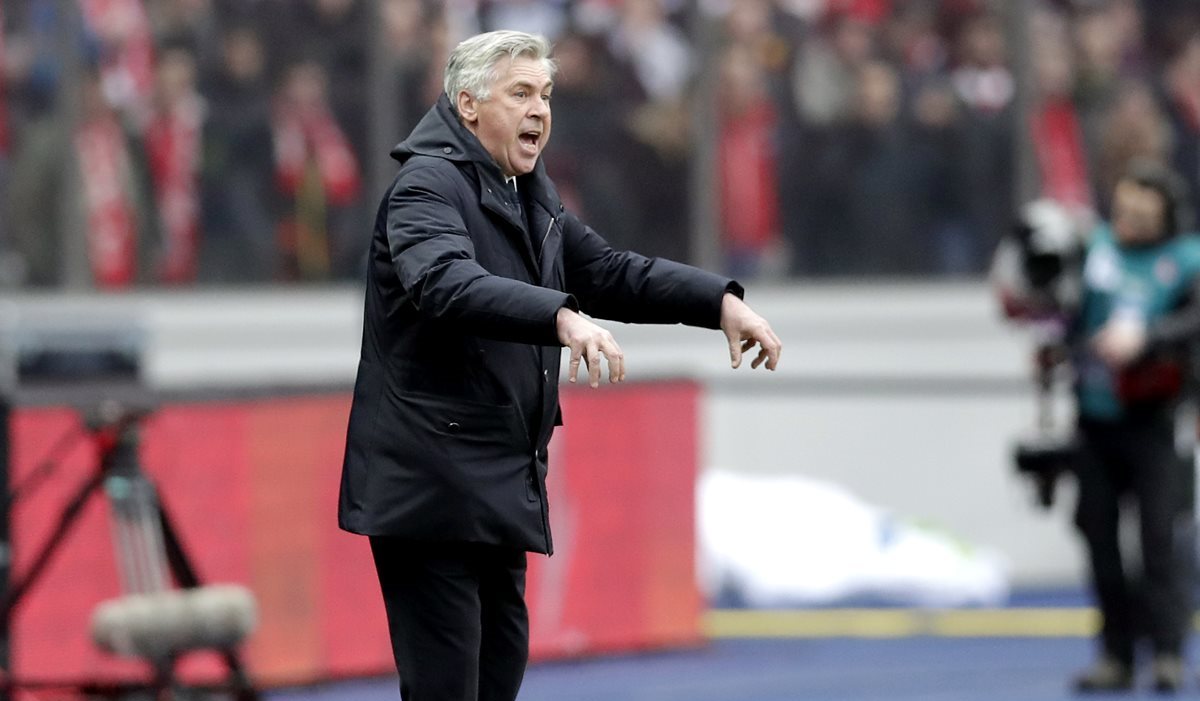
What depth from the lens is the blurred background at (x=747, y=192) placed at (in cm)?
1328

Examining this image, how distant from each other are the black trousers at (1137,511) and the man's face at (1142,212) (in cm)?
73

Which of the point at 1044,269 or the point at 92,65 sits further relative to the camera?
the point at 92,65

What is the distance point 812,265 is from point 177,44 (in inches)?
164

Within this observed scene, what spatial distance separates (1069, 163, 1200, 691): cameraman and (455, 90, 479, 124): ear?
487cm

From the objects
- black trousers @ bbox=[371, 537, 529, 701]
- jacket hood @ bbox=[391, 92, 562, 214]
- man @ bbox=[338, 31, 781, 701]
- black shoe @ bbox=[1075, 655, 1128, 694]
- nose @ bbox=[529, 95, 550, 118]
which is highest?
nose @ bbox=[529, 95, 550, 118]

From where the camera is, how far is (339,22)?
14344mm

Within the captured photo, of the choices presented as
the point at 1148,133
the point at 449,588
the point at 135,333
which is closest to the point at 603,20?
the point at 1148,133

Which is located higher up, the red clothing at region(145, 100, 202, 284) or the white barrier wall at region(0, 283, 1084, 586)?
the red clothing at region(145, 100, 202, 284)

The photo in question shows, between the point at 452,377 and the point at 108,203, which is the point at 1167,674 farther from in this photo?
the point at 108,203

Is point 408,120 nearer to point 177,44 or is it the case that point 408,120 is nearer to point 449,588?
point 177,44

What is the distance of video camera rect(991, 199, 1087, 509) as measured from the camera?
378 inches

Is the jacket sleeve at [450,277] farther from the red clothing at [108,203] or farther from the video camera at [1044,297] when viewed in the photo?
the red clothing at [108,203]

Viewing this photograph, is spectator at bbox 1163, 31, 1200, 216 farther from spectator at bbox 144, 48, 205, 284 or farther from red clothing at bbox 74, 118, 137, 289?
red clothing at bbox 74, 118, 137, 289

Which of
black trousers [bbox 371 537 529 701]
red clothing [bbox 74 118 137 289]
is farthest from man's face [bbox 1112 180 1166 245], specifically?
red clothing [bbox 74 118 137 289]
